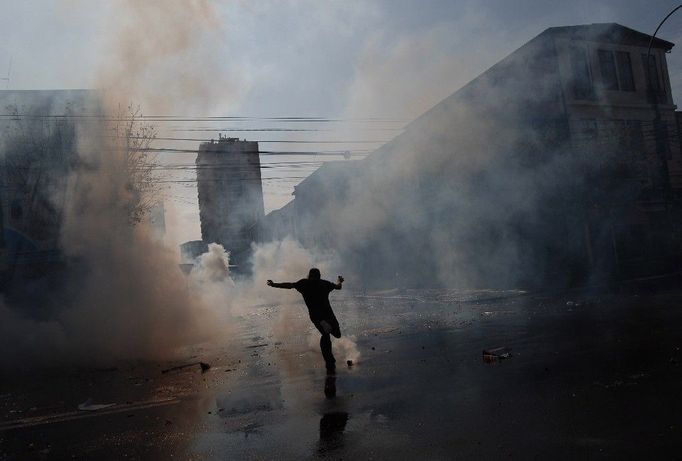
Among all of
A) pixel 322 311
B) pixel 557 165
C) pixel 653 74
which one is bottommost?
pixel 322 311

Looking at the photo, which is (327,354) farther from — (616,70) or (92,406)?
(616,70)

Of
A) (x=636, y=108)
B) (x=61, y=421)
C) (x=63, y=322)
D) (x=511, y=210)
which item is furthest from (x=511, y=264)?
(x=61, y=421)

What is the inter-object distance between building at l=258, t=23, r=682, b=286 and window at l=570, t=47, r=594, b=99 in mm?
47

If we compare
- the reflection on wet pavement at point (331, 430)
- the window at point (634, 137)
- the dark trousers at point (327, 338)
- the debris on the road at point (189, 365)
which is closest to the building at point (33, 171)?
the debris on the road at point (189, 365)

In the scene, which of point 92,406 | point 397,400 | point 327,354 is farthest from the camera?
point 327,354

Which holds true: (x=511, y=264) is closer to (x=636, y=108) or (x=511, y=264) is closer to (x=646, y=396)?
(x=636, y=108)

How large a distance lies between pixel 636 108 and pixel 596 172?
182 inches

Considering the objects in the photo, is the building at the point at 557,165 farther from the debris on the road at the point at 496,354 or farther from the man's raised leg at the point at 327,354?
the man's raised leg at the point at 327,354

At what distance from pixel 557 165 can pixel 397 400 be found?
14.5m

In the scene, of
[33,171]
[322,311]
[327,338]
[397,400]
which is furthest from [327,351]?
[33,171]

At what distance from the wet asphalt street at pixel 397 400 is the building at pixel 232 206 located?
1558cm

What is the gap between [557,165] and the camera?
56.3 feet

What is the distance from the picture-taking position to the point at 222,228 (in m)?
33.9

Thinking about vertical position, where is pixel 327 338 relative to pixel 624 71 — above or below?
below
